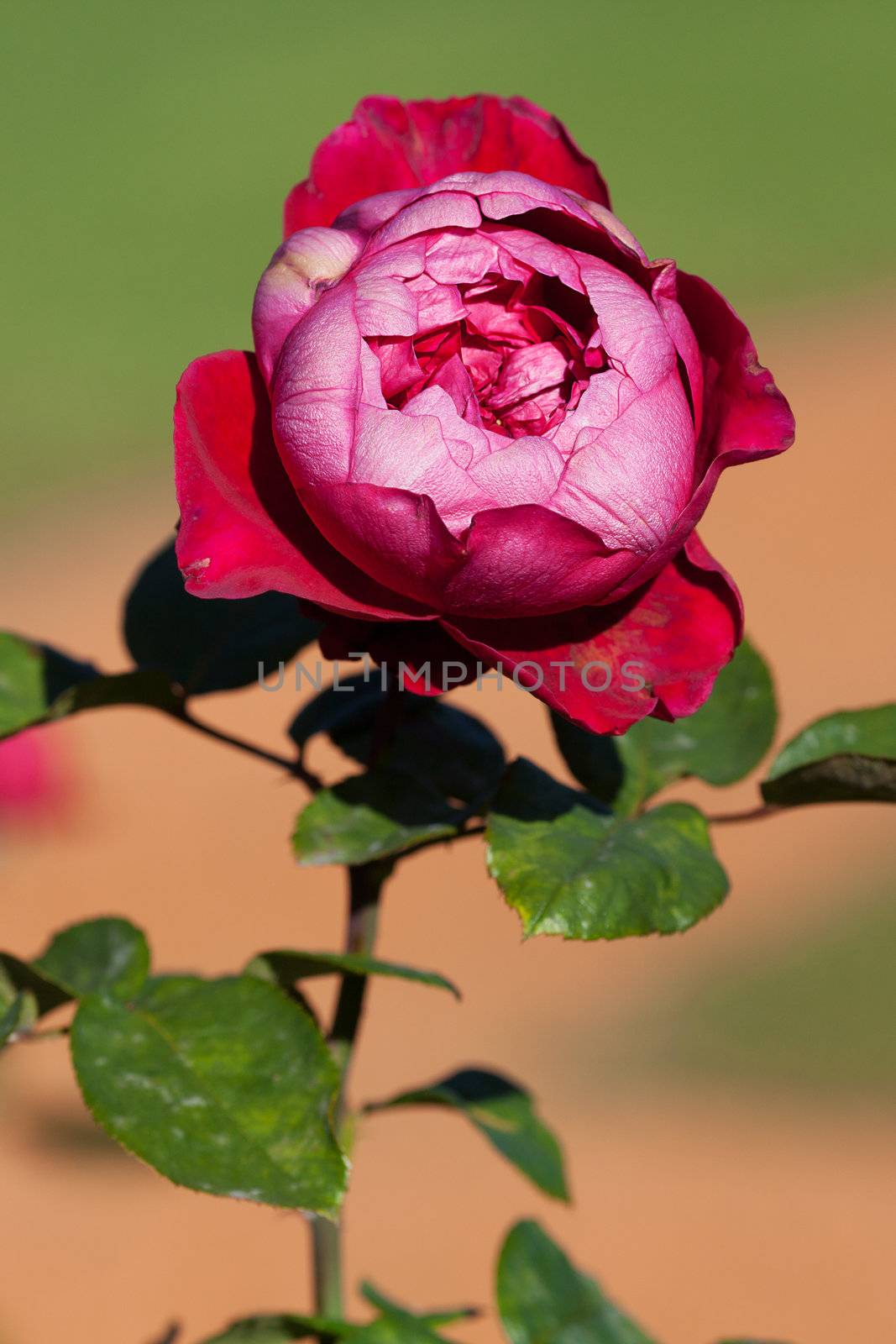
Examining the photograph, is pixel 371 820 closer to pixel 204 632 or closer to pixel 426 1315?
pixel 204 632

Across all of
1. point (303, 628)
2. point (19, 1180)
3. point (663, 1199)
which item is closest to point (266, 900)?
point (19, 1180)

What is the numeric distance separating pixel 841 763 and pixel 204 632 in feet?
0.78

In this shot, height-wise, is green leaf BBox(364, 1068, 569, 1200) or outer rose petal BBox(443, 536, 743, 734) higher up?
outer rose petal BBox(443, 536, 743, 734)

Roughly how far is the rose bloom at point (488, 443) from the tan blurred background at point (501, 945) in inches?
27.7

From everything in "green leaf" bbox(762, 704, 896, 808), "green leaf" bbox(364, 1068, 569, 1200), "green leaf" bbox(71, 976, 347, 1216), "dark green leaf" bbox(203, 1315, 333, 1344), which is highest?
"green leaf" bbox(762, 704, 896, 808)

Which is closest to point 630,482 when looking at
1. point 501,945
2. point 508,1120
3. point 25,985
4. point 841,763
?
point 841,763

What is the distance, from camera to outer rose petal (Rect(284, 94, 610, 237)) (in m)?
0.42

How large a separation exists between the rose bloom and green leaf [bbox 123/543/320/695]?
15cm

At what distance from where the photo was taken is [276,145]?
559 centimetres

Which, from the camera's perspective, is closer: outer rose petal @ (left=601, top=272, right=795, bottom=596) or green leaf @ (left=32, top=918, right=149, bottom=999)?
outer rose petal @ (left=601, top=272, right=795, bottom=596)

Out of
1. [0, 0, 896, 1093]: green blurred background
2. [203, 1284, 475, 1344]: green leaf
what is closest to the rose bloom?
[203, 1284, 475, 1344]: green leaf

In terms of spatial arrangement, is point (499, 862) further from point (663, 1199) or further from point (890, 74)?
point (890, 74)

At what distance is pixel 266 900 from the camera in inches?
71.8

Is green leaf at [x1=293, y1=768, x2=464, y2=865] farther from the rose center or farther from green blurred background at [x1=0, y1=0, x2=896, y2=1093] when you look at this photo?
green blurred background at [x1=0, y1=0, x2=896, y2=1093]
